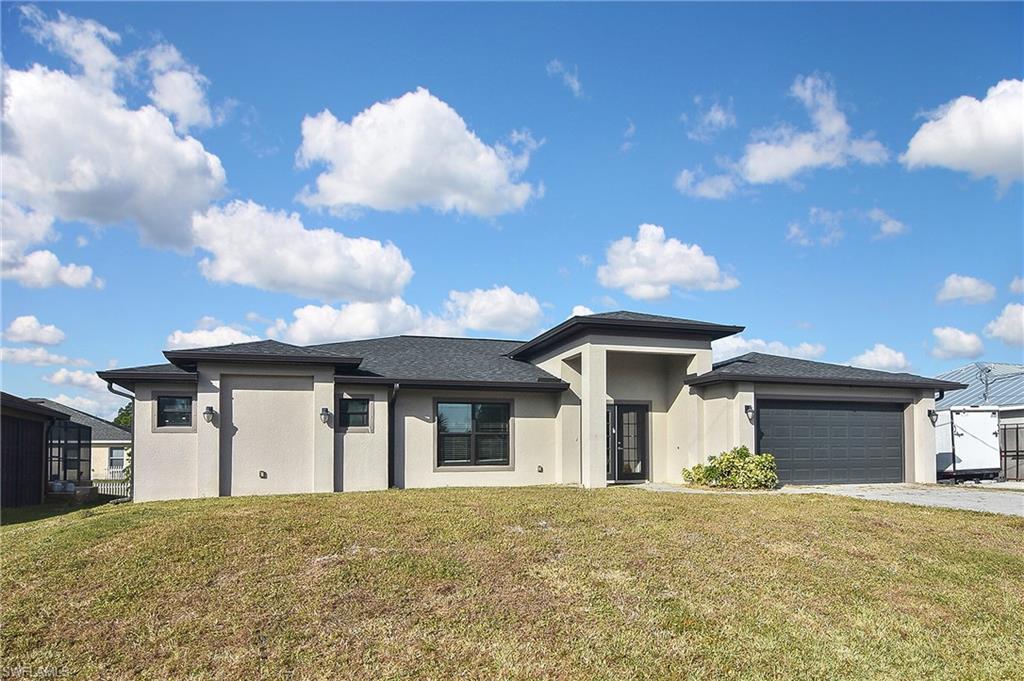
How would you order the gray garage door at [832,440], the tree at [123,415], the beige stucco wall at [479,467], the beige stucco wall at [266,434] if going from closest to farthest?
the beige stucco wall at [266,434]
the beige stucco wall at [479,467]
the gray garage door at [832,440]
the tree at [123,415]

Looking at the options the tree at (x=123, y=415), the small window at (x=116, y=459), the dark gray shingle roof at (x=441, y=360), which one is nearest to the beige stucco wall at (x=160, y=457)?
the dark gray shingle roof at (x=441, y=360)

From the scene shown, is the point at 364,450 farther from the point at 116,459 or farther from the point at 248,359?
the point at 116,459

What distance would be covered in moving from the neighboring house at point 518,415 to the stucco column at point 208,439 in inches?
1.1

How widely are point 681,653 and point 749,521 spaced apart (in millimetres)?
4737

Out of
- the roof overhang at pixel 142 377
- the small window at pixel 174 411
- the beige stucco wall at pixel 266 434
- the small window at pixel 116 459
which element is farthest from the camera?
the small window at pixel 116 459

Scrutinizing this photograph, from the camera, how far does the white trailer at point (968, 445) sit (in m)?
20.3

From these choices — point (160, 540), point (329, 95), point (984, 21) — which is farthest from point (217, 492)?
point (984, 21)

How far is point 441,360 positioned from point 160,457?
694 cm

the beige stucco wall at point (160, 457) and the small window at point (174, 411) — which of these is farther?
the small window at point (174, 411)

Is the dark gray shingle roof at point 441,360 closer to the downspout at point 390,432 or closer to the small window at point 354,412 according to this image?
the downspout at point 390,432

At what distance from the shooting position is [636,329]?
16297 millimetres

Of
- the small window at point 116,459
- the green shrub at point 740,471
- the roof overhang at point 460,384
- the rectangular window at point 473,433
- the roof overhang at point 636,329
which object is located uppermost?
the roof overhang at point 636,329

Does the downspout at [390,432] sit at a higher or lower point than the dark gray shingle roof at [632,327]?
lower

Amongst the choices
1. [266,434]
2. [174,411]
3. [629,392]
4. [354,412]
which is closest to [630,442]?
[629,392]
